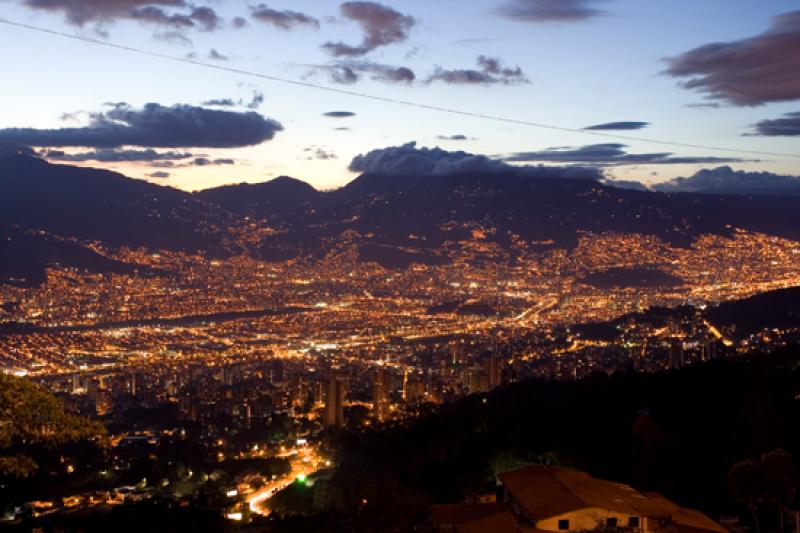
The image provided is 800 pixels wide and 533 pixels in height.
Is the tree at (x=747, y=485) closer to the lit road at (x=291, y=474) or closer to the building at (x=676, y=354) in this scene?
the lit road at (x=291, y=474)

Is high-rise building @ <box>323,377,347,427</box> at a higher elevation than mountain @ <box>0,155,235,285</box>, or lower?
lower

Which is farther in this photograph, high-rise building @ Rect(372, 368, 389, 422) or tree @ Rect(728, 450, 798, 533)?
high-rise building @ Rect(372, 368, 389, 422)

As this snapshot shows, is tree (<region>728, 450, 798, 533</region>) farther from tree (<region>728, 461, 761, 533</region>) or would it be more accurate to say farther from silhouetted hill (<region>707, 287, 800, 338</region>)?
silhouetted hill (<region>707, 287, 800, 338</region>)

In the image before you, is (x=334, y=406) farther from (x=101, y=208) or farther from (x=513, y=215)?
(x=513, y=215)

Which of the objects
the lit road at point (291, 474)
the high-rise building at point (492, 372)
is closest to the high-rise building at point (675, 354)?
the high-rise building at point (492, 372)

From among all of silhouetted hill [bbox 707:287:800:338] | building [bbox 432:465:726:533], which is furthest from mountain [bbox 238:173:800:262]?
building [bbox 432:465:726:533]

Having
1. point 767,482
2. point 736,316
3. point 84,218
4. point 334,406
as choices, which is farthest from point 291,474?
point 84,218

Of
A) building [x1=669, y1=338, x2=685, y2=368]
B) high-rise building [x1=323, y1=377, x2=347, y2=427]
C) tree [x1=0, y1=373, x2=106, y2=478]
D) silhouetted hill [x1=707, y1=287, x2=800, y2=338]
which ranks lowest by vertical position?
high-rise building [x1=323, y1=377, x2=347, y2=427]
